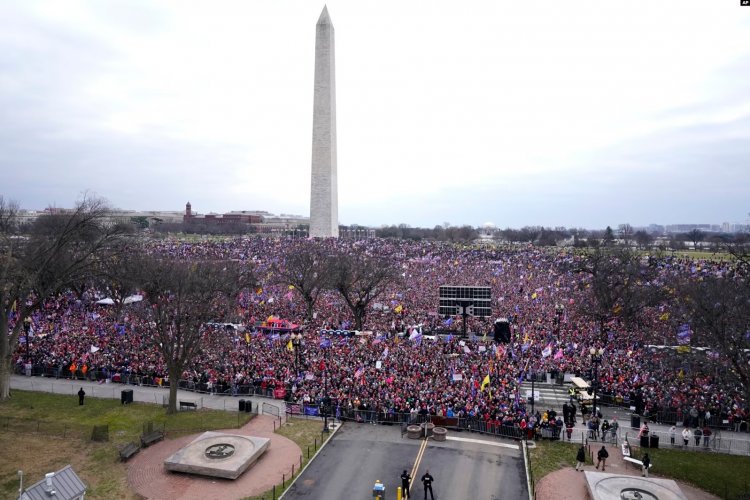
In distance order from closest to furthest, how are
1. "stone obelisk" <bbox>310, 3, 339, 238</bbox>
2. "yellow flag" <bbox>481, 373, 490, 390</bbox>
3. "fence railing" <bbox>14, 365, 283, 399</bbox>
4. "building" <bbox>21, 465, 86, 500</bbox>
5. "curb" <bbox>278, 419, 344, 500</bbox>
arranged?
"building" <bbox>21, 465, 86, 500</bbox>
"curb" <bbox>278, 419, 344, 500</bbox>
"yellow flag" <bbox>481, 373, 490, 390</bbox>
"fence railing" <bbox>14, 365, 283, 399</bbox>
"stone obelisk" <bbox>310, 3, 339, 238</bbox>

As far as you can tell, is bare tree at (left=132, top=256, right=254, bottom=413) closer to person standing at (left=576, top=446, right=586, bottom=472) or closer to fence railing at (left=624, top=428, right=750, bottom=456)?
person standing at (left=576, top=446, right=586, bottom=472)

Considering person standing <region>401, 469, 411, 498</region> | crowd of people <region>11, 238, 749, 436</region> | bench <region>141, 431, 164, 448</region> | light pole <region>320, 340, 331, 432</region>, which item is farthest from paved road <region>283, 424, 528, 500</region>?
bench <region>141, 431, 164, 448</region>

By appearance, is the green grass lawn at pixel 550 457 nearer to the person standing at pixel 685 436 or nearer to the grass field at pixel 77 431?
the person standing at pixel 685 436

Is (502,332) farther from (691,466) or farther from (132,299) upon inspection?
(132,299)

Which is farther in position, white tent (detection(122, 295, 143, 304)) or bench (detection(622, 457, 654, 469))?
white tent (detection(122, 295, 143, 304))

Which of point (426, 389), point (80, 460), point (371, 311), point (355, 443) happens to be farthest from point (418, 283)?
point (80, 460)
